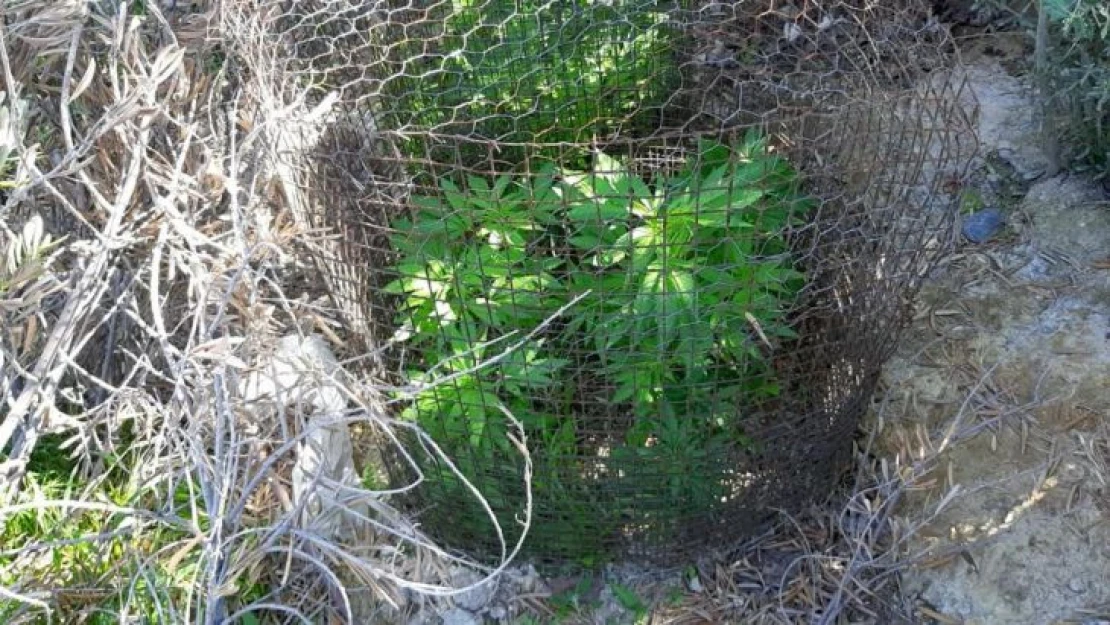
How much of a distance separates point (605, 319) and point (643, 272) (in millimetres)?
138

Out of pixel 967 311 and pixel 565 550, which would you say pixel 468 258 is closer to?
pixel 565 550

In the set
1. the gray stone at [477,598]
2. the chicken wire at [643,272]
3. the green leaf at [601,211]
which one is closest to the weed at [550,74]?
the chicken wire at [643,272]

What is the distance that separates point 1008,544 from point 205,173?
1.78m

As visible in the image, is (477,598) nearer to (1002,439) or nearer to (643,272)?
(643,272)

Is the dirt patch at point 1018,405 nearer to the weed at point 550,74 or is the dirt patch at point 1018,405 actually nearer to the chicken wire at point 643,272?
the chicken wire at point 643,272

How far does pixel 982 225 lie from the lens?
2.88 m

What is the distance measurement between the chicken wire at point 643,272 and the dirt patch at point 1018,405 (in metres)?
0.27

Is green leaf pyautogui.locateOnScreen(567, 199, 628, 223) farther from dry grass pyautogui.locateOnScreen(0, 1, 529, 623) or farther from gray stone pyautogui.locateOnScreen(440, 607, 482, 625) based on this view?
gray stone pyautogui.locateOnScreen(440, 607, 482, 625)

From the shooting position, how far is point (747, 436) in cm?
222

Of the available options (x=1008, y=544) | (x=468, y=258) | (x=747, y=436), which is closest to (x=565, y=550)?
(x=747, y=436)

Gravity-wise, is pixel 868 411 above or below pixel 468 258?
below

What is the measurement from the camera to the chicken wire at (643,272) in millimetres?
1938

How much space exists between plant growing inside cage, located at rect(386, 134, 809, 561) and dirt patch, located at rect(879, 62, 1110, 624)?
0.50 m

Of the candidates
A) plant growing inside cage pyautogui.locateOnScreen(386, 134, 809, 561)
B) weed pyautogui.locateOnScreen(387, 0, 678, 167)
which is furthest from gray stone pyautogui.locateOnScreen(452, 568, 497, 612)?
weed pyautogui.locateOnScreen(387, 0, 678, 167)
